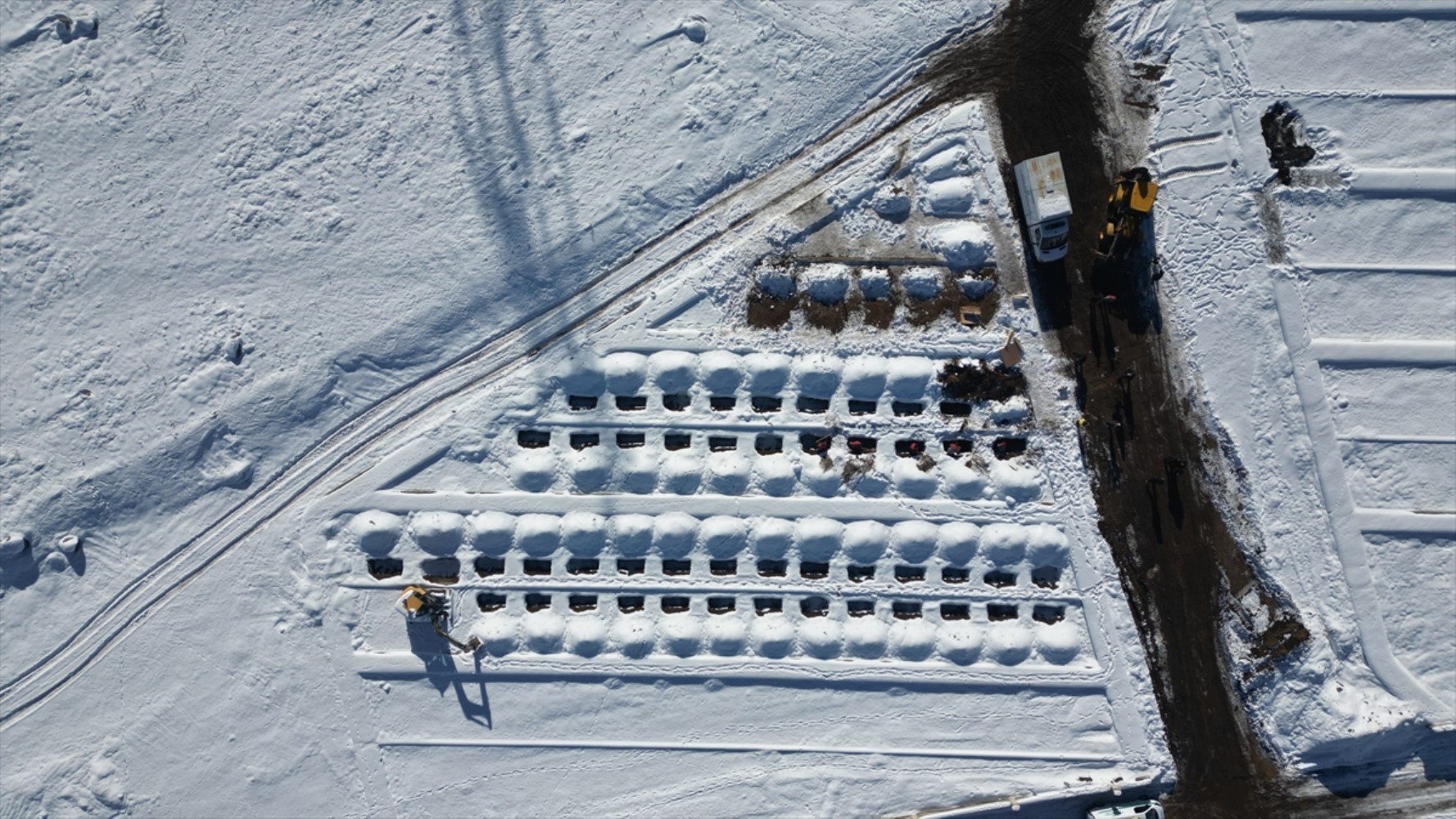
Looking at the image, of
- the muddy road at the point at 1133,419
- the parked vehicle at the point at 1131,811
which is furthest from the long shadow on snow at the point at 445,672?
the muddy road at the point at 1133,419

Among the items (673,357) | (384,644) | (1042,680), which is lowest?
(1042,680)

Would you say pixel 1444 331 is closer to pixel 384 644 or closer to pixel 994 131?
pixel 994 131

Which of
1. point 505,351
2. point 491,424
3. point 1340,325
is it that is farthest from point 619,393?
point 1340,325

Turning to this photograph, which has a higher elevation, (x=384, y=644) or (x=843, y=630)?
(x=384, y=644)

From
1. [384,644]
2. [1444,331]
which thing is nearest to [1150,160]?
[1444,331]

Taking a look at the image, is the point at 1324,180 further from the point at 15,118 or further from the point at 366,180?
the point at 15,118

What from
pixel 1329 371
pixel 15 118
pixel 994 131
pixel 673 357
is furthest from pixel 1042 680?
pixel 15 118

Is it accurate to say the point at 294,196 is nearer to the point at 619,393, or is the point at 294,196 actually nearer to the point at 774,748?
the point at 619,393

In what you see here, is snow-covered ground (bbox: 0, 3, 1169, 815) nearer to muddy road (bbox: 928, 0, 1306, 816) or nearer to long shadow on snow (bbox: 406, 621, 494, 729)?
long shadow on snow (bbox: 406, 621, 494, 729)
